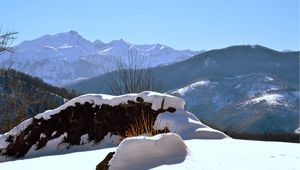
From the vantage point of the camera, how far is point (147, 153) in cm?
649

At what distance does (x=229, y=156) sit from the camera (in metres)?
6.64

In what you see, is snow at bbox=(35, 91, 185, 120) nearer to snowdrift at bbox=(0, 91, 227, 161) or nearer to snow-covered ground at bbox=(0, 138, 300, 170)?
snowdrift at bbox=(0, 91, 227, 161)

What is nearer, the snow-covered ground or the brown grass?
the snow-covered ground

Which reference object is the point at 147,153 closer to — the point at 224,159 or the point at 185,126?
the point at 224,159

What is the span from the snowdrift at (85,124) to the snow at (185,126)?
14cm

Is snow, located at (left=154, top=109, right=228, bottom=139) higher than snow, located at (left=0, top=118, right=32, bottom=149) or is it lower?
higher

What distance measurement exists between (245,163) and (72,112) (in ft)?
24.5

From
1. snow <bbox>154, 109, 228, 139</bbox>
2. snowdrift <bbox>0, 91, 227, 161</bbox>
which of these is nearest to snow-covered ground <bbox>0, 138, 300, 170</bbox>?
snow <bbox>154, 109, 228, 139</bbox>

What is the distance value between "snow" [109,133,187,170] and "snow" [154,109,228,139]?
2994 mm

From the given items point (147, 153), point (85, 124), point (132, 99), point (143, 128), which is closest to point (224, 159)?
point (147, 153)

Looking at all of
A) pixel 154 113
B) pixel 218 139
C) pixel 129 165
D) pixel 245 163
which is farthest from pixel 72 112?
pixel 245 163

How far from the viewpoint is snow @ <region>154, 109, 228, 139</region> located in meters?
9.79

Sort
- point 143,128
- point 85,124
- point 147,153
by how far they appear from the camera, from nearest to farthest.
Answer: point 147,153
point 143,128
point 85,124

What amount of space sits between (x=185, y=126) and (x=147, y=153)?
3899mm
